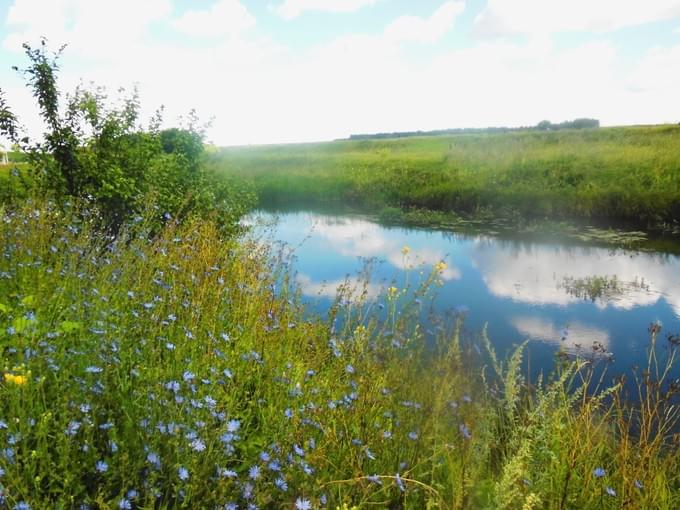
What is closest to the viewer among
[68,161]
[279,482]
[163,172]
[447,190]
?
[279,482]

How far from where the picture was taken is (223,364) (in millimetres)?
3693

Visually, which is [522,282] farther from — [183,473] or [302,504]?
[183,473]

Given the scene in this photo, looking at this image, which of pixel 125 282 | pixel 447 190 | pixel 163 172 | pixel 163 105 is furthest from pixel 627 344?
pixel 447 190

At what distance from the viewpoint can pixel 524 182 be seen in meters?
20.3

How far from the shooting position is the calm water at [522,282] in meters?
7.72

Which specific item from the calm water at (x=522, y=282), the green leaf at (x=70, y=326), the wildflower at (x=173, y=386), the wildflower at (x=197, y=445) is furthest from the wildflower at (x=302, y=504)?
the calm water at (x=522, y=282)

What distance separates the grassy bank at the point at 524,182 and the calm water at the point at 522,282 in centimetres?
410

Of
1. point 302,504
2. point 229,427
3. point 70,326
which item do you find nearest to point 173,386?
point 229,427

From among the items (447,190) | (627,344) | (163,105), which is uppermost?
(163,105)

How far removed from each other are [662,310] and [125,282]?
8264mm

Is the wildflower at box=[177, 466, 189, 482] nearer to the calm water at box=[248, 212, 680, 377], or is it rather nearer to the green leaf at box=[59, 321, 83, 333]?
the green leaf at box=[59, 321, 83, 333]

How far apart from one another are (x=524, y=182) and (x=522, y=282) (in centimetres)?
1073

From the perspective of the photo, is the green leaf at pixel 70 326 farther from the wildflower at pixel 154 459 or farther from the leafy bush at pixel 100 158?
the leafy bush at pixel 100 158

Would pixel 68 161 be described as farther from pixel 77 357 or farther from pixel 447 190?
pixel 447 190
